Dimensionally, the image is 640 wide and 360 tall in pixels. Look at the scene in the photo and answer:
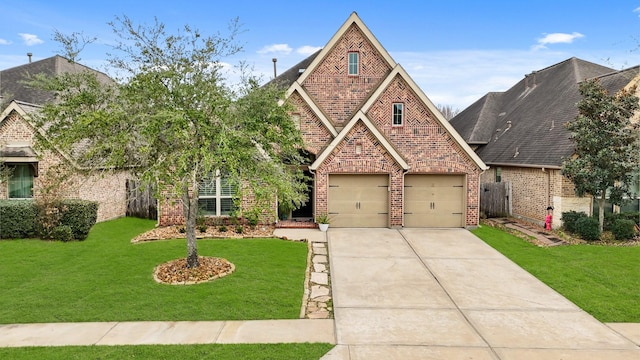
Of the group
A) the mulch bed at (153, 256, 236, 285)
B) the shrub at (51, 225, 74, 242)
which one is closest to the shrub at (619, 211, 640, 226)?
the mulch bed at (153, 256, 236, 285)

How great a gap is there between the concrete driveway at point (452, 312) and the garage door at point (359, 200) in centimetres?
344

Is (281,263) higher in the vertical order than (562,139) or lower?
lower

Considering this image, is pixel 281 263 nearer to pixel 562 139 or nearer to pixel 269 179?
pixel 269 179

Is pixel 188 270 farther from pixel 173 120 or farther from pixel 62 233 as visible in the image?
pixel 62 233

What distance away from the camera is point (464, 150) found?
15562 millimetres

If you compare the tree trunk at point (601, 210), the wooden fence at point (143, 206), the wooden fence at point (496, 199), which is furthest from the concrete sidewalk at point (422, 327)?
the wooden fence at point (143, 206)

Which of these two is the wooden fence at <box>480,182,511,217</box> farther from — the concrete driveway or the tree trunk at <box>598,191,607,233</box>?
the concrete driveway

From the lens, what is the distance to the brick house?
15.3 m

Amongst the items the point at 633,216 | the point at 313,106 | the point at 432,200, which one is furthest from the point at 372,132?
the point at 633,216

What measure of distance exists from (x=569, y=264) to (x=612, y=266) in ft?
3.56

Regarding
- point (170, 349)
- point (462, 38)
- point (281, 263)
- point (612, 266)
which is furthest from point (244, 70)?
point (462, 38)

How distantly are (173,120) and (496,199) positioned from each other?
653 inches

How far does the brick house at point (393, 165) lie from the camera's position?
15258 millimetres

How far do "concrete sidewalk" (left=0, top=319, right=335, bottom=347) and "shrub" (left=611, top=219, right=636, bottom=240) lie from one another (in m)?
12.6
